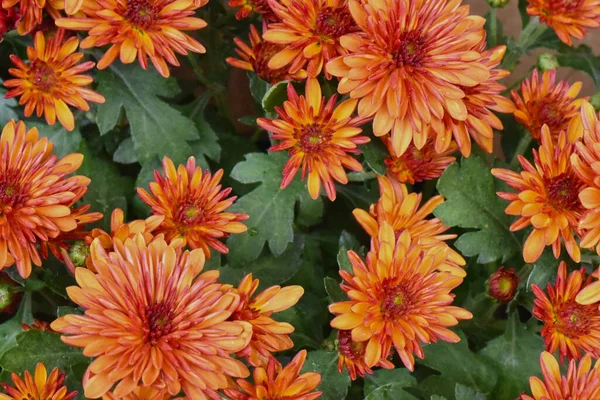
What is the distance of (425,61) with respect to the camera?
0.79m

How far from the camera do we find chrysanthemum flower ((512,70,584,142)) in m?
1.00

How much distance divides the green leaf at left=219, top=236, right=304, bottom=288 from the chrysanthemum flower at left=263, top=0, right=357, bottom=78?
34 cm

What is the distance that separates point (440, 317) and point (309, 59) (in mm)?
391

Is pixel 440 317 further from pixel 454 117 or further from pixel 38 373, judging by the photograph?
pixel 38 373

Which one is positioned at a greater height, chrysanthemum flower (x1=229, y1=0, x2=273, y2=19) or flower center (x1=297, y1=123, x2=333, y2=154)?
chrysanthemum flower (x1=229, y1=0, x2=273, y2=19)

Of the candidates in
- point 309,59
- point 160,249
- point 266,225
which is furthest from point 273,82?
point 160,249

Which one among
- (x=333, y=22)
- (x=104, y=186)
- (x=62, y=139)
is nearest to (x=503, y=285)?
(x=333, y=22)

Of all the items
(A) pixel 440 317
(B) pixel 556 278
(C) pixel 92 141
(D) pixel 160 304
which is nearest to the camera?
(D) pixel 160 304

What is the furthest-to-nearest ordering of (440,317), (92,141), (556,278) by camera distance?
(92,141), (556,278), (440,317)

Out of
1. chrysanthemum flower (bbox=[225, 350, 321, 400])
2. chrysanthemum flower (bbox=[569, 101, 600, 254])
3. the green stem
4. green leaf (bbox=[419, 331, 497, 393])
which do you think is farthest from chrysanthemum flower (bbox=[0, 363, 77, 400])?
the green stem

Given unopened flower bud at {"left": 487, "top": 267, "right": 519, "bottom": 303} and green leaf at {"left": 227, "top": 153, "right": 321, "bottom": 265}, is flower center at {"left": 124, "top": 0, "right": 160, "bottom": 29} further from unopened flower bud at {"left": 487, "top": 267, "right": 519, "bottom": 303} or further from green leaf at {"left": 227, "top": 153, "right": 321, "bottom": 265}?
unopened flower bud at {"left": 487, "top": 267, "right": 519, "bottom": 303}

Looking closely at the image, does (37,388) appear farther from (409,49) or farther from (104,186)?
(409,49)

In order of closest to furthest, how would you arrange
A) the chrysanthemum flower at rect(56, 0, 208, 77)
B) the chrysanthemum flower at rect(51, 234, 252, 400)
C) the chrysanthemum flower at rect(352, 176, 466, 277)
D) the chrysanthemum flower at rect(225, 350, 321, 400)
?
the chrysanthemum flower at rect(51, 234, 252, 400)
the chrysanthemum flower at rect(225, 350, 321, 400)
the chrysanthemum flower at rect(56, 0, 208, 77)
the chrysanthemum flower at rect(352, 176, 466, 277)

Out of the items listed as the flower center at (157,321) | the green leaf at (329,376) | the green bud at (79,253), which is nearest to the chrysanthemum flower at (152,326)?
the flower center at (157,321)
